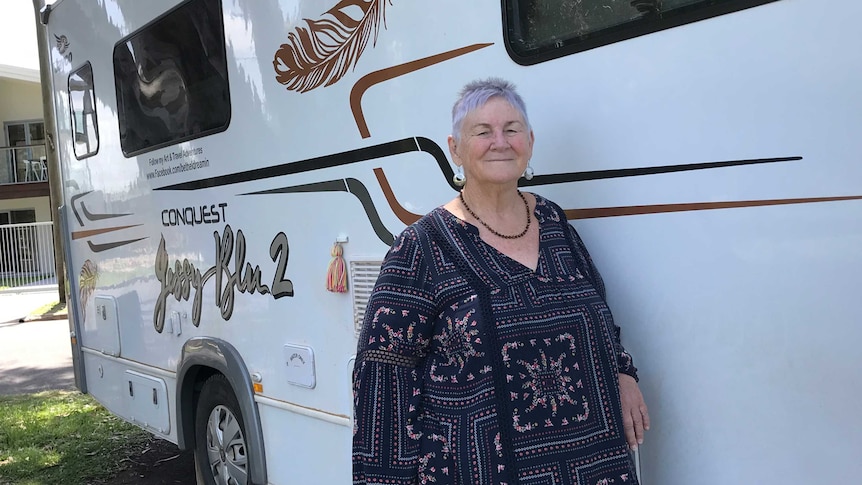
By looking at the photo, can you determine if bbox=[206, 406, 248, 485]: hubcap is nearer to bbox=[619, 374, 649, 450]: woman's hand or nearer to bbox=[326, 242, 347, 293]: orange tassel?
bbox=[326, 242, 347, 293]: orange tassel

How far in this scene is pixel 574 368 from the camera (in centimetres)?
189

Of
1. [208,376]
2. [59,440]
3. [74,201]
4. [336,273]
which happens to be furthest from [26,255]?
[336,273]

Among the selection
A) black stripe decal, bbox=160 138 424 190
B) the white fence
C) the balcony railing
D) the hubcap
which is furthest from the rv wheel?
the balcony railing

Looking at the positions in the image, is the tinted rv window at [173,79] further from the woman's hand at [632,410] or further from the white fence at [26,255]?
the white fence at [26,255]

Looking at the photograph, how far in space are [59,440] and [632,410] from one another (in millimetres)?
5335

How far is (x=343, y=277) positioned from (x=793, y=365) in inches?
66.0

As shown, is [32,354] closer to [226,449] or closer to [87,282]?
[87,282]

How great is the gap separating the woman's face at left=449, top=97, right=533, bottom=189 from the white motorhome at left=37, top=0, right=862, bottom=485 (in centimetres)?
21

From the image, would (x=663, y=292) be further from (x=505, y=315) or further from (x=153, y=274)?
(x=153, y=274)

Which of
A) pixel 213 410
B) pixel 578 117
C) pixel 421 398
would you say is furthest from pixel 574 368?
pixel 213 410

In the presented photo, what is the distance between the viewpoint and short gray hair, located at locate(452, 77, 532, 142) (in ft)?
6.57

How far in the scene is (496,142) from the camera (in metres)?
1.99

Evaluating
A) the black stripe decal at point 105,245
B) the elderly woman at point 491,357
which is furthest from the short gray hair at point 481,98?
the black stripe decal at point 105,245

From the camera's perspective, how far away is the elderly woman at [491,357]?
72.4 inches
